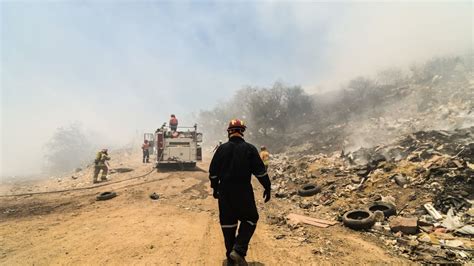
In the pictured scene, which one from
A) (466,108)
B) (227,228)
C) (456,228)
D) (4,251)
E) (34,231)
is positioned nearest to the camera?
(227,228)

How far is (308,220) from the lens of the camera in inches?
269

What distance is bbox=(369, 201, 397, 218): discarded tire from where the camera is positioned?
6904 millimetres

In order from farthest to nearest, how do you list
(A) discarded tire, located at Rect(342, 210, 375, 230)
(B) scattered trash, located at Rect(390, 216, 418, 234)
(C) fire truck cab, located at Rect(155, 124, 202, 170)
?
1. (C) fire truck cab, located at Rect(155, 124, 202, 170)
2. (A) discarded tire, located at Rect(342, 210, 375, 230)
3. (B) scattered trash, located at Rect(390, 216, 418, 234)

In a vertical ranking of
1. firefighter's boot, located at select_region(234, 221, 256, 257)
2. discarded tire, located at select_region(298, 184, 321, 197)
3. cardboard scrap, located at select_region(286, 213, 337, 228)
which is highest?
firefighter's boot, located at select_region(234, 221, 256, 257)

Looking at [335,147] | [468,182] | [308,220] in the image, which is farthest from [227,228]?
[335,147]

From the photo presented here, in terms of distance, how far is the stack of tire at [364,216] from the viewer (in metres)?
6.16

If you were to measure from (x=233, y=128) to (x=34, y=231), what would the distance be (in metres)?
5.31

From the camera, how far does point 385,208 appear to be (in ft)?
23.6

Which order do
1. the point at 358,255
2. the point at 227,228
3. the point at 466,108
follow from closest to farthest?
the point at 227,228 < the point at 358,255 < the point at 466,108

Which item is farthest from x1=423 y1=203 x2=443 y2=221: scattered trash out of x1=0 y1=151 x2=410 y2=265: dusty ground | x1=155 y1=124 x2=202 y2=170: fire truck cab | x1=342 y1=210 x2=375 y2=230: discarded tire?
x1=155 y1=124 x2=202 y2=170: fire truck cab

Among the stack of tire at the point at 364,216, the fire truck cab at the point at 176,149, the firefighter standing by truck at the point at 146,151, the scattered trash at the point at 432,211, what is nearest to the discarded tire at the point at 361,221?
the stack of tire at the point at 364,216

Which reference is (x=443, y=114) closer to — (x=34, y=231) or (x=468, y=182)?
(x=468, y=182)

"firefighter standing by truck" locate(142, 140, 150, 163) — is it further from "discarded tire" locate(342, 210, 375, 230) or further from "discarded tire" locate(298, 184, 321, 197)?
"discarded tire" locate(342, 210, 375, 230)

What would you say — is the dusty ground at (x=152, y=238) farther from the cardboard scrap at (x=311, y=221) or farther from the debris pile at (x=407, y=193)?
the debris pile at (x=407, y=193)
